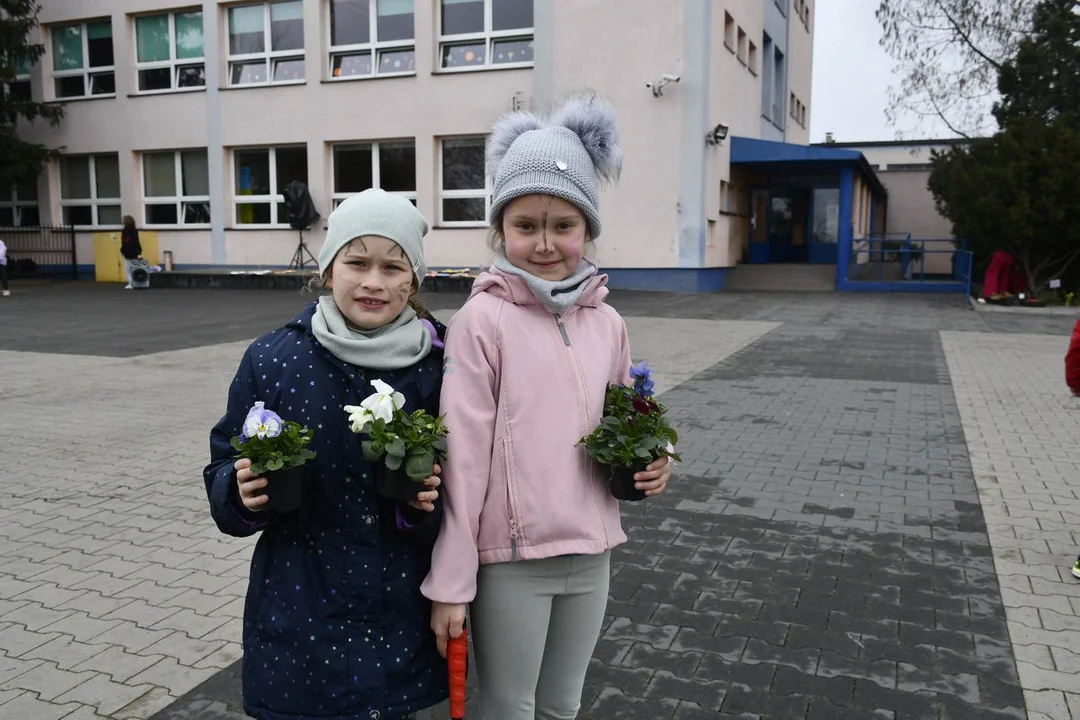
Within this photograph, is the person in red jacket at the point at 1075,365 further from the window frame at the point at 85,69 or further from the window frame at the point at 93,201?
the window frame at the point at 85,69

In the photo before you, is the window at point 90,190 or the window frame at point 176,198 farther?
the window at point 90,190

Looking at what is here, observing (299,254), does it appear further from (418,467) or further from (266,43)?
(418,467)

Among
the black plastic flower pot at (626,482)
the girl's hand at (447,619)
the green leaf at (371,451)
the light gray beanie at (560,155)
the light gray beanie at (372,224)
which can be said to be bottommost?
the girl's hand at (447,619)

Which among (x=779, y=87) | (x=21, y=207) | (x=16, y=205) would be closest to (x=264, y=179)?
(x=21, y=207)

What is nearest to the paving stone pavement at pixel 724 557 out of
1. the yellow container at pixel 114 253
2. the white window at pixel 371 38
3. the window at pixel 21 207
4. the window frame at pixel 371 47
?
the window frame at pixel 371 47

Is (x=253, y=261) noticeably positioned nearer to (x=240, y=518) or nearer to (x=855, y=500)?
(x=855, y=500)

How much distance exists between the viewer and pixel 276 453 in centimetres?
177

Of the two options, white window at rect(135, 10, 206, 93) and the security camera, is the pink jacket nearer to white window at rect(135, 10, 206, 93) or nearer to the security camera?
the security camera

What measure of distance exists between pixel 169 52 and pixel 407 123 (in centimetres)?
755

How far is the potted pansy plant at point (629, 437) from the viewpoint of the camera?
2.04 meters

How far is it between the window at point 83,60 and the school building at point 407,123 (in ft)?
0.18

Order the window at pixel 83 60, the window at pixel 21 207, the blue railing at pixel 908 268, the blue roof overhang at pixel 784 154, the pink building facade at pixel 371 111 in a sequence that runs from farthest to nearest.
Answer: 1. the window at pixel 21 207
2. the window at pixel 83 60
3. the blue railing at pixel 908 268
4. the blue roof overhang at pixel 784 154
5. the pink building facade at pixel 371 111

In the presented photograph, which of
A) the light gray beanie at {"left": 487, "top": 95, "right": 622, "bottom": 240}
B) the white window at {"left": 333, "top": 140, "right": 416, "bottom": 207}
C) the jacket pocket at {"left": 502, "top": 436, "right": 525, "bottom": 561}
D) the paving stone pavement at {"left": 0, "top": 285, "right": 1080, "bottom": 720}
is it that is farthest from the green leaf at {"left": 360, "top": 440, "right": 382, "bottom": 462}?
the white window at {"left": 333, "top": 140, "right": 416, "bottom": 207}

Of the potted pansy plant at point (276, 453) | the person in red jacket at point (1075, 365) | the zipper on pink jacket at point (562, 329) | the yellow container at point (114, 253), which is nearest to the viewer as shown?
the potted pansy plant at point (276, 453)
